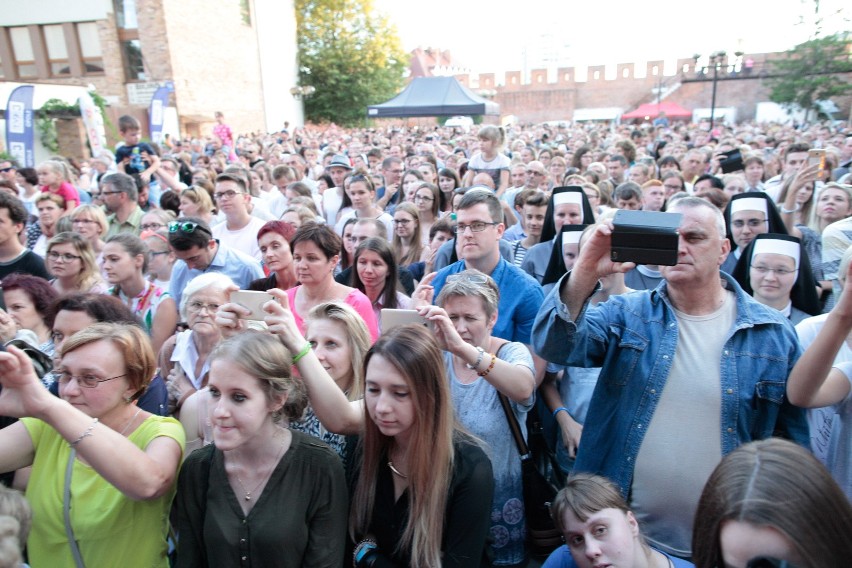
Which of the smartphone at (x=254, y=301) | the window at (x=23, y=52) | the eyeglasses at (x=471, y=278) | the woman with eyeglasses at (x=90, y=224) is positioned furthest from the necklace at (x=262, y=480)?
the window at (x=23, y=52)

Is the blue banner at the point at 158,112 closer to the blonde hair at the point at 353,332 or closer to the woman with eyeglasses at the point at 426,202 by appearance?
the woman with eyeglasses at the point at 426,202

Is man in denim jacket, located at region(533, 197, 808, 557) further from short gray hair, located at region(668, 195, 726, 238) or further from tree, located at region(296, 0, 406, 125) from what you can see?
tree, located at region(296, 0, 406, 125)

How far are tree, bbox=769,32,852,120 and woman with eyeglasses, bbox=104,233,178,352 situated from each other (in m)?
31.6

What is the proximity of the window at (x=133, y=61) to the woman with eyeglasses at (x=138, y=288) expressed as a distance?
21.4 meters

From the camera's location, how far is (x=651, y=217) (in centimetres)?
186

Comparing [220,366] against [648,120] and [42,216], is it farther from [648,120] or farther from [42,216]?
[648,120]

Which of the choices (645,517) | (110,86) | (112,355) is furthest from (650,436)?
(110,86)

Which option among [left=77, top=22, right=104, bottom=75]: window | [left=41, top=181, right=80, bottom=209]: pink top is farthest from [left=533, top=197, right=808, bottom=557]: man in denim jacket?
[left=77, top=22, right=104, bottom=75]: window

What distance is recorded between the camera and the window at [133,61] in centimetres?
2177

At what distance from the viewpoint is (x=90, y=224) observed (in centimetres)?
476

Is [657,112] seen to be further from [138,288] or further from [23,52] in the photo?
[138,288]

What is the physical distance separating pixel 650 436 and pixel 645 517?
0.31 m

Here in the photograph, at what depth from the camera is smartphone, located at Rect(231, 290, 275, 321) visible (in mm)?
2077

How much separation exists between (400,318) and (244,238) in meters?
3.42
